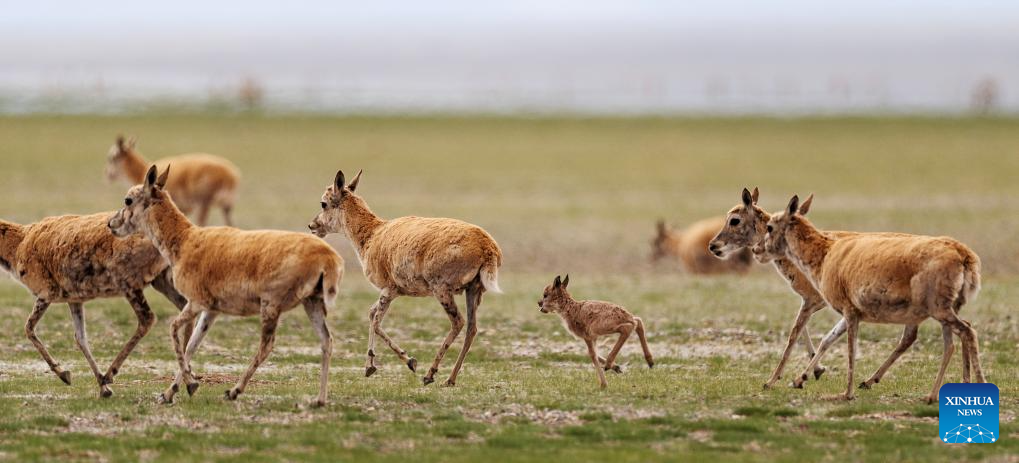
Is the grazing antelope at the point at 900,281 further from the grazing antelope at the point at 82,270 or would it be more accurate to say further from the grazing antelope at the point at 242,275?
the grazing antelope at the point at 82,270

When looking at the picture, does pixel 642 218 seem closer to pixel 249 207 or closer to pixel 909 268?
pixel 249 207

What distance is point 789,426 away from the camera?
1256cm

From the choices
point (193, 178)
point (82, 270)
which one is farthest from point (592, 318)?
point (193, 178)

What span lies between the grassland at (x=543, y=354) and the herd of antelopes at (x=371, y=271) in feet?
1.90

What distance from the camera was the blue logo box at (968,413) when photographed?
12.0 m

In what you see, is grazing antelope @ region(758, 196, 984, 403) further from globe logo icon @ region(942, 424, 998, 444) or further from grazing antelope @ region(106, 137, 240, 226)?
grazing antelope @ region(106, 137, 240, 226)

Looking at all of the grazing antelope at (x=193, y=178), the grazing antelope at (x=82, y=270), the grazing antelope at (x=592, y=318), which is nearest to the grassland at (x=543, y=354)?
the grazing antelope at (x=592, y=318)

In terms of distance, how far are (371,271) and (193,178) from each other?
14.5 metres

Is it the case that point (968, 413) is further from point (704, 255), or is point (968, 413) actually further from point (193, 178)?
point (193, 178)

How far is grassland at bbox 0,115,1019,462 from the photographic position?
39.2 feet

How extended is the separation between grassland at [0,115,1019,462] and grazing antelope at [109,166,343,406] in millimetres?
538

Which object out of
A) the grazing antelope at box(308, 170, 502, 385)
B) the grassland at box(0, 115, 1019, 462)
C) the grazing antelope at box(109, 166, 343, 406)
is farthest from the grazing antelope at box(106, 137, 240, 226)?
the grazing antelope at box(109, 166, 343, 406)

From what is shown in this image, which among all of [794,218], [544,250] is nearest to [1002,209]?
[544,250]

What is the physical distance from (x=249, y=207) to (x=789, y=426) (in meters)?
27.0
